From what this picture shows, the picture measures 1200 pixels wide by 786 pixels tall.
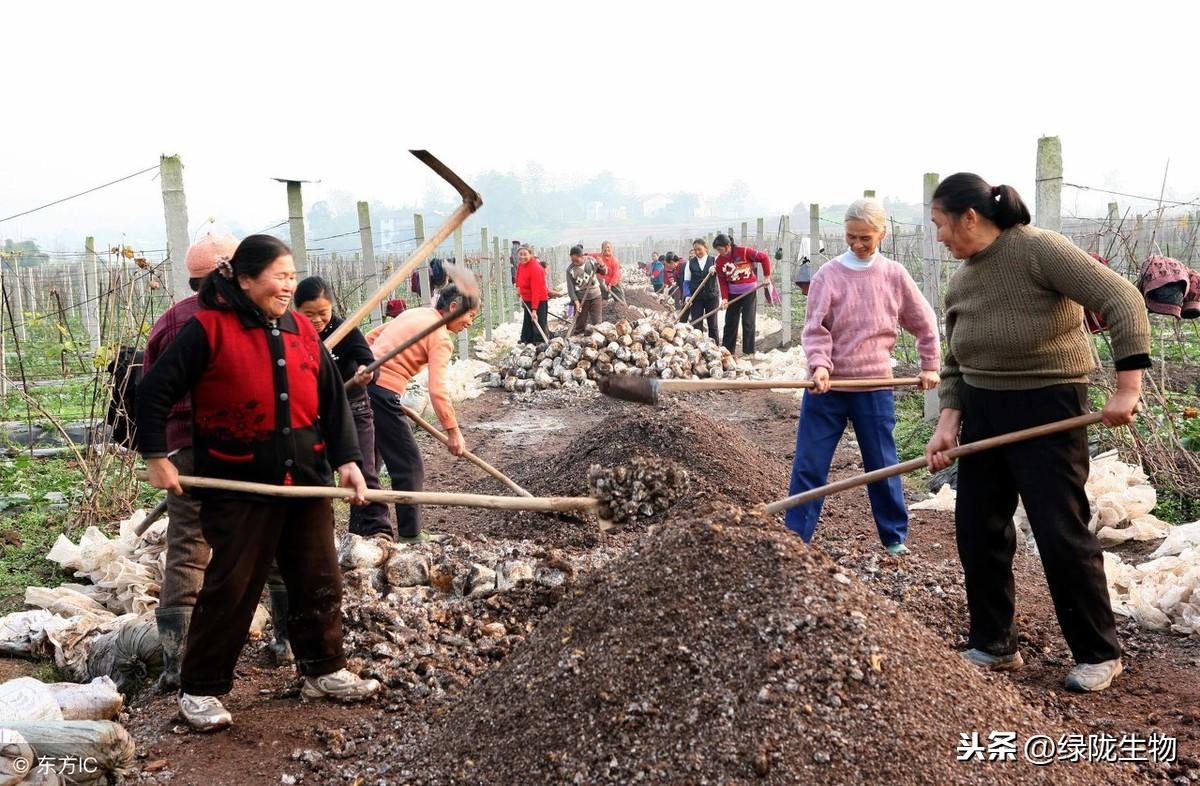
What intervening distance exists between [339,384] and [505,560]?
54.7 inches

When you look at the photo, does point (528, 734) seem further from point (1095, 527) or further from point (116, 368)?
point (1095, 527)

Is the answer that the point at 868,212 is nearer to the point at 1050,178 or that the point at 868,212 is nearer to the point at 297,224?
the point at 1050,178

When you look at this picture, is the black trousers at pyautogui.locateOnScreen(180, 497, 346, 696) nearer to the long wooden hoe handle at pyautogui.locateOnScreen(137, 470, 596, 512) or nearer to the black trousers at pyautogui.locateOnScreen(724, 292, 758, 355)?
the long wooden hoe handle at pyautogui.locateOnScreen(137, 470, 596, 512)

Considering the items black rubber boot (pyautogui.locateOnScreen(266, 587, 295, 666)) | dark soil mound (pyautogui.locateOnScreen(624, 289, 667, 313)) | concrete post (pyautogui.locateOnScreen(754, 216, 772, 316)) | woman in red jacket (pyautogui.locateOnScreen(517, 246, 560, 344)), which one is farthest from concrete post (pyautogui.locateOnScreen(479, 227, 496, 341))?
black rubber boot (pyautogui.locateOnScreen(266, 587, 295, 666))

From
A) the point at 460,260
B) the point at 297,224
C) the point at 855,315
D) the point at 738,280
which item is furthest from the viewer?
the point at 738,280

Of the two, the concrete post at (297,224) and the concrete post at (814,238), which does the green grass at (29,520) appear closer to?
the concrete post at (297,224)

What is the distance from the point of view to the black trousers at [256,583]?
10.0 ft

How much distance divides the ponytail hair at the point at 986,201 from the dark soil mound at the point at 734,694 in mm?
1163

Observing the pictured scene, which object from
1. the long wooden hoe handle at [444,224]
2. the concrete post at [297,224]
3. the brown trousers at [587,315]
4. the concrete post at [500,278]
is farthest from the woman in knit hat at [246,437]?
the concrete post at [500,278]

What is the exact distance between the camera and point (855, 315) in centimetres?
457

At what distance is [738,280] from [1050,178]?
7312 millimetres

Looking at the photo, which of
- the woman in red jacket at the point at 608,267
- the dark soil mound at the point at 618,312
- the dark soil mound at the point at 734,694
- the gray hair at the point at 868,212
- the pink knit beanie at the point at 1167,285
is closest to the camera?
the dark soil mound at the point at 734,694

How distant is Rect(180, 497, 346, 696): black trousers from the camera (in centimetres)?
306

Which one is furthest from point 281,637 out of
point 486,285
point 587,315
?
point 486,285
